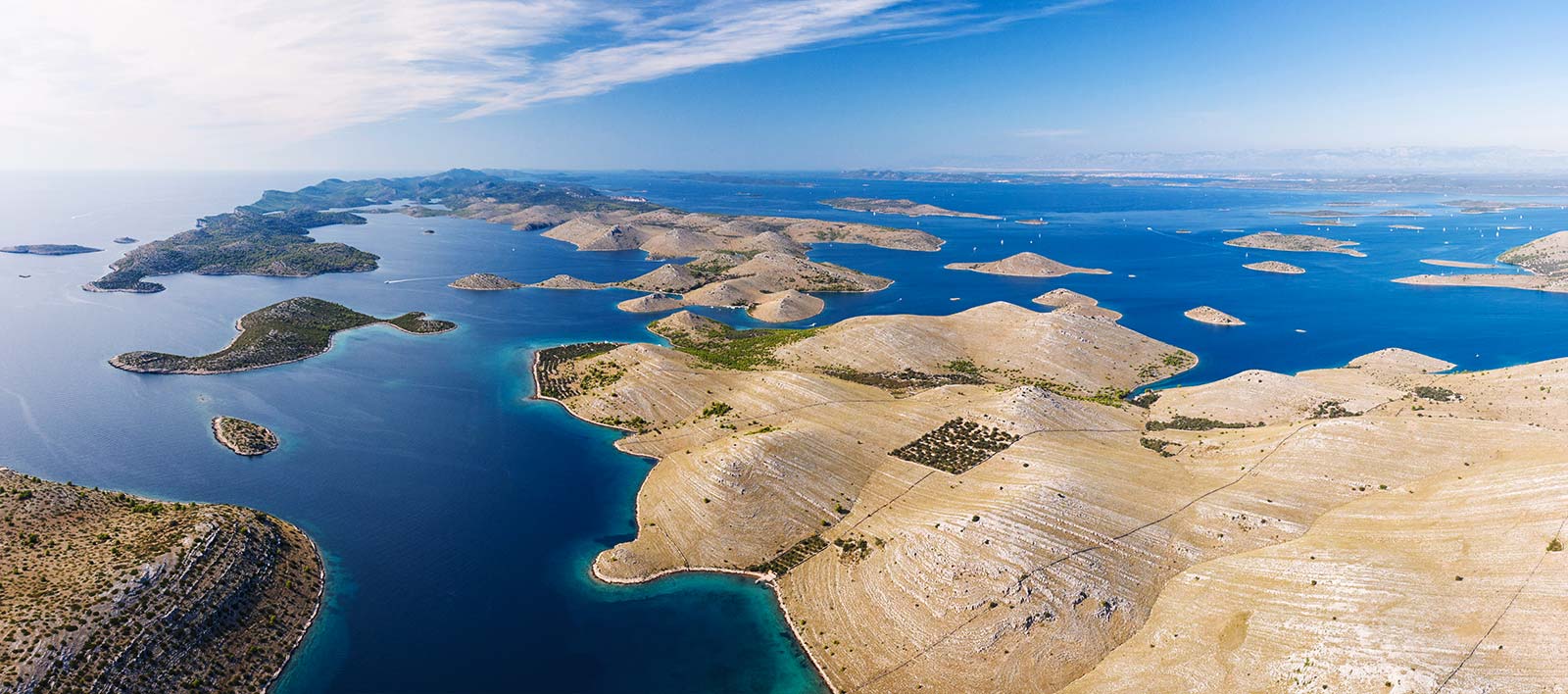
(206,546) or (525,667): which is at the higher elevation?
(206,546)

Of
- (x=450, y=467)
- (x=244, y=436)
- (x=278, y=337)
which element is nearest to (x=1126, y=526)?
(x=450, y=467)

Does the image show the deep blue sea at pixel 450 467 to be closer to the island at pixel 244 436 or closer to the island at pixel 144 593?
the island at pixel 244 436

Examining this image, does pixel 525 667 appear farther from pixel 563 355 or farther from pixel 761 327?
pixel 761 327

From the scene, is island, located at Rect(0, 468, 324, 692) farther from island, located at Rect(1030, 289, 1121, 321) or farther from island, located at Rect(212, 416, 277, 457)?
island, located at Rect(1030, 289, 1121, 321)

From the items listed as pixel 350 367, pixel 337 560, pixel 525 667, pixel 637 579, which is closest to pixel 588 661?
pixel 525 667

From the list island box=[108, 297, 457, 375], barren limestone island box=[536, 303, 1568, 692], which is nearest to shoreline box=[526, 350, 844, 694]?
barren limestone island box=[536, 303, 1568, 692]

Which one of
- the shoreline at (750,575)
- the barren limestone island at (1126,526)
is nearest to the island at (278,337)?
the barren limestone island at (1126,526)

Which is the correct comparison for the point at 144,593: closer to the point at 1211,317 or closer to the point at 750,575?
the point at 750,575
